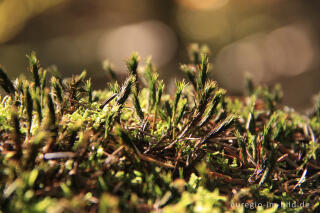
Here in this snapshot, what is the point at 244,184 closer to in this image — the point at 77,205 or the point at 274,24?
the point at 77,205

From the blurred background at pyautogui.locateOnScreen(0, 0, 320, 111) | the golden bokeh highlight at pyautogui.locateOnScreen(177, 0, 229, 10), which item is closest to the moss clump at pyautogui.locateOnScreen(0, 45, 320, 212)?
the blurred background at pyautogui.locateOnScreen(0, 0, 320, 111)

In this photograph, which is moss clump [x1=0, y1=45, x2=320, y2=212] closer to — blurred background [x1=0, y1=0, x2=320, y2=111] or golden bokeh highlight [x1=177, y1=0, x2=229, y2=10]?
blurred background [x1=0, y1=0, x2=320, y2=111]

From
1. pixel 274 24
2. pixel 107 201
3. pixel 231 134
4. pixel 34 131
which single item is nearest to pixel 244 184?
pixel 231 134

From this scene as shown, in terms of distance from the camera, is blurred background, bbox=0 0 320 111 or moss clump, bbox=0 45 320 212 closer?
moss clump, bbox=0 45 320 212

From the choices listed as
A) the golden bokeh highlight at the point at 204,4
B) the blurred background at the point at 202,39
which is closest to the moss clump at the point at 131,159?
the blurred background at the point at 202,39

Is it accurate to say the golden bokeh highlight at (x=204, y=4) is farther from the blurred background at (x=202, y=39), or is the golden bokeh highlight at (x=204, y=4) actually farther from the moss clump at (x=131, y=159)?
the moss clump at (x=131, y=159)
